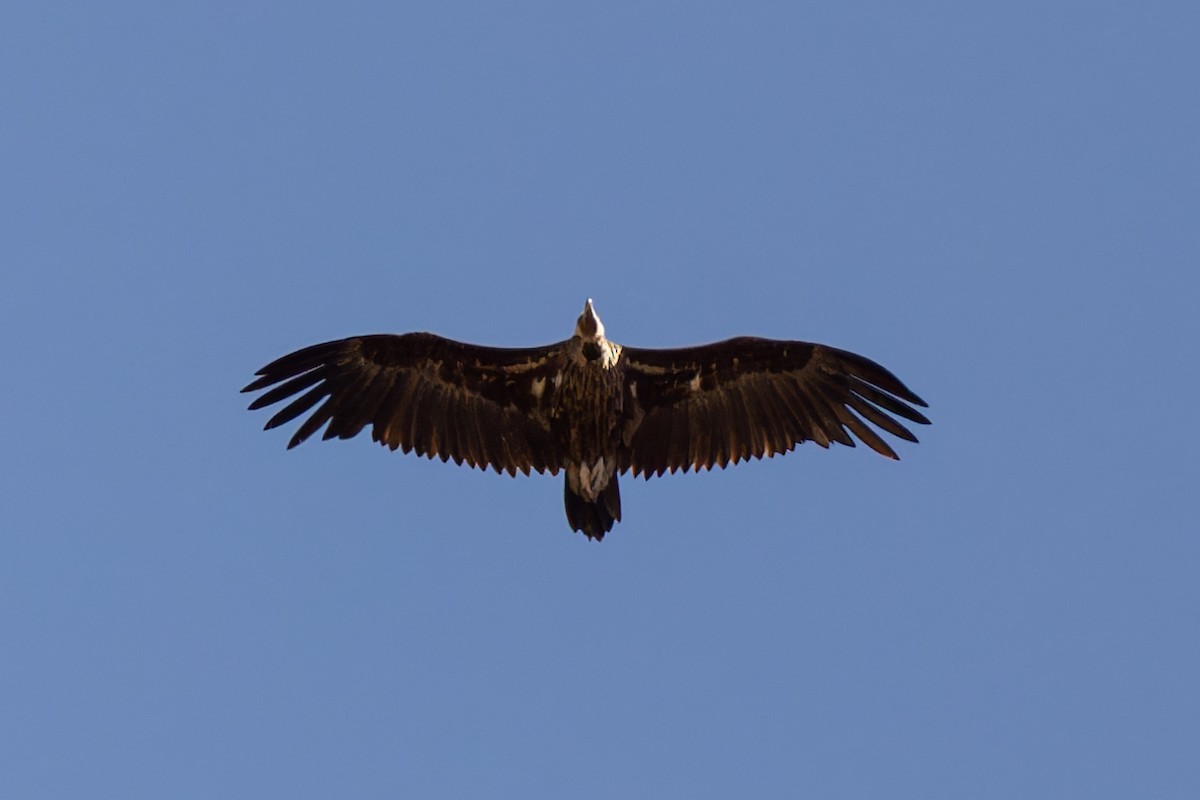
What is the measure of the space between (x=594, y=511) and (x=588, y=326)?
208cm

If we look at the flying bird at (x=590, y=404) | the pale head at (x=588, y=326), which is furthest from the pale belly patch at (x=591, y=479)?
the pale head at (x=588, y=326)

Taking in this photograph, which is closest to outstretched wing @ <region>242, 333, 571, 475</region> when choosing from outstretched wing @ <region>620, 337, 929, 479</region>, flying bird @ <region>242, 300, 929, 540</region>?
flying bird @ <region>242, 300, 929, 540</region>

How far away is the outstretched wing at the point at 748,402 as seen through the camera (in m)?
23.4

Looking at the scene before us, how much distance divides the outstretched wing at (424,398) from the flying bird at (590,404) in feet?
0.04

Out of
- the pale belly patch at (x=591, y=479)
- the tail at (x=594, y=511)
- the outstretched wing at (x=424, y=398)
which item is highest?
the outstretched wing at (x=424, y=398)

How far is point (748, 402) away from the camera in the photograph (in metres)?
23.6

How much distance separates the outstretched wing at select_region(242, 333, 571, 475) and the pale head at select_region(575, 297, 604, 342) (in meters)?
0.82

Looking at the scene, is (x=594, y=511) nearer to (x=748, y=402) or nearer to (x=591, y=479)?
(x=591, y=479)

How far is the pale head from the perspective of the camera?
2272 centimetres

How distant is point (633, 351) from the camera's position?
76.2 ft

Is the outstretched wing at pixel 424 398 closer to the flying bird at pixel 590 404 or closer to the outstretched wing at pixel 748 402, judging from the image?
the flying bird at pixel 590 404

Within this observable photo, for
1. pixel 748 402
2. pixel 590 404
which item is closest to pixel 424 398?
pixel 590 404

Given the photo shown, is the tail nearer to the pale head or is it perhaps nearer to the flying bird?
the flying bird

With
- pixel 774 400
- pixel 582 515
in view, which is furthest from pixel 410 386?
pixel 774 400
